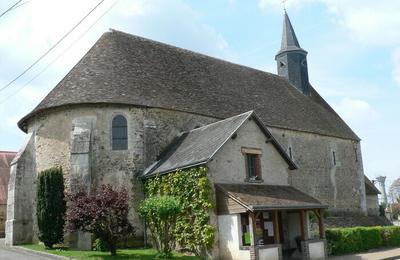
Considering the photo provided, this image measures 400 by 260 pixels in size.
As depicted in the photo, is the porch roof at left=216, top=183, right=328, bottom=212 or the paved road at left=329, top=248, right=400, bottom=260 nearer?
the porch roof at left=216, top=183, right=328, bottom=212

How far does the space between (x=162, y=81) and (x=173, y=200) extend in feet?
29.1

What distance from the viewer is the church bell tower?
35.9 m

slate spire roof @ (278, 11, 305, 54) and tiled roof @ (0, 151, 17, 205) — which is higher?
slate spire roof @ (278, 11, 305, 54)

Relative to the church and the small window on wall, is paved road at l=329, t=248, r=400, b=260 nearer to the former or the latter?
the church

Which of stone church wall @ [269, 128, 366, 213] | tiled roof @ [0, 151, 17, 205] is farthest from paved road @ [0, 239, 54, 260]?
tiled roof @ [0, 151, 17, 205]

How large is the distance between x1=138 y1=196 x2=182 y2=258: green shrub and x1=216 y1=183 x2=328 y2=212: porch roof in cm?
192

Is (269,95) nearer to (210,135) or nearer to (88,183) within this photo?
(210,135)

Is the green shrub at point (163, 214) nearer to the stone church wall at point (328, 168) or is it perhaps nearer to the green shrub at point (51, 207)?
the green shrub at point (51, 207)

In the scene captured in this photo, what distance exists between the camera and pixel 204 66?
2856 cm

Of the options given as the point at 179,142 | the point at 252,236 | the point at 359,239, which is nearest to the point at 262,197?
the point at 252,236

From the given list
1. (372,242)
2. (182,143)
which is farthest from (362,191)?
(182,143)

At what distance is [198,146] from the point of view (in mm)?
19391

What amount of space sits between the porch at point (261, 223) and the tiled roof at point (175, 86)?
262 inches

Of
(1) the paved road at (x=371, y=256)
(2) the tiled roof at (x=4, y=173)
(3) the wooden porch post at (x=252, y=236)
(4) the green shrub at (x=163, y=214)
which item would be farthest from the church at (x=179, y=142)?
(2) the tiled roof at (x=4, y=173)
